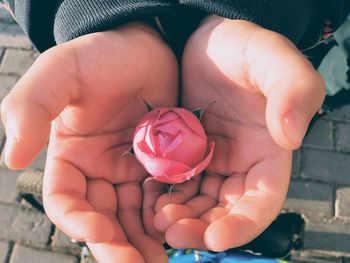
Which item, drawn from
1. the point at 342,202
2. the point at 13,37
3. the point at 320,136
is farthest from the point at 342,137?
the point at 13,37

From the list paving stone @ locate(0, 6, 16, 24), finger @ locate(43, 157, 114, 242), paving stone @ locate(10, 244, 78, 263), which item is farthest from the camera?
paving stone @ locate(0, 6, 16, 24)

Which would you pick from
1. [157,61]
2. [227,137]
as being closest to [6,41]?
[157,61]

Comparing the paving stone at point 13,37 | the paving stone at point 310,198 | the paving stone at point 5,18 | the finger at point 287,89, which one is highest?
the finger at point 287,89

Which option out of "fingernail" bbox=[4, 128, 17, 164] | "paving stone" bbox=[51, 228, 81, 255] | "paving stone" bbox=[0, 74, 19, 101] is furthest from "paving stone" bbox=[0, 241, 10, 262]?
"fingernail" bbox=[4, 128, 17, 164]

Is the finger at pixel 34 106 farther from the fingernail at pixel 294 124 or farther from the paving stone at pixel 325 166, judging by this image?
the paving stone at pixel 325 166

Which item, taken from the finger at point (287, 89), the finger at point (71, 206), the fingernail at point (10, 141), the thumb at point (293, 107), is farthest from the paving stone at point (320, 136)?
the fingernail at point (10, 141)

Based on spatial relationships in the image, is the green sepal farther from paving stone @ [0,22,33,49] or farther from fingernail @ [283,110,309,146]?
paving stone @ [0,22,33,49]

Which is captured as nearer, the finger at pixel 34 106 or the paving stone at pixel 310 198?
the finger at pixel 34 106
